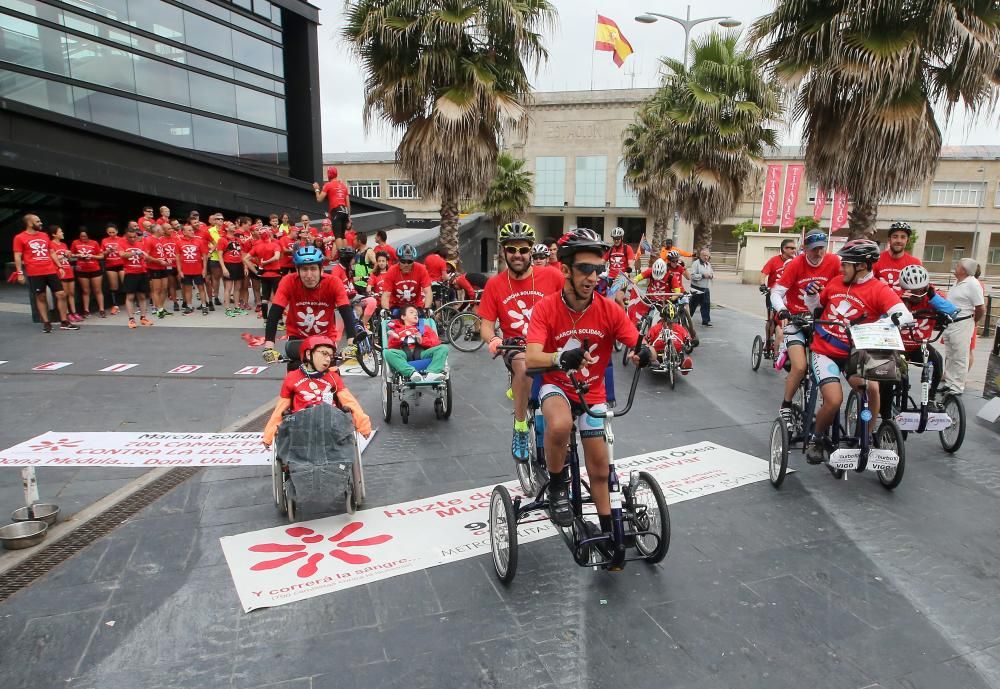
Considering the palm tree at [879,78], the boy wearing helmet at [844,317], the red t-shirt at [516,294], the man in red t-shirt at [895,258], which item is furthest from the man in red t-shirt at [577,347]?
the palm tree at [879,78]

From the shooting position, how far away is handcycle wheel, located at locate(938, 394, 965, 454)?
6.21m

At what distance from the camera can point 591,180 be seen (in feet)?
148

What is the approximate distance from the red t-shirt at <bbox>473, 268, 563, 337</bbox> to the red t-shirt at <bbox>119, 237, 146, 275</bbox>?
394 inches

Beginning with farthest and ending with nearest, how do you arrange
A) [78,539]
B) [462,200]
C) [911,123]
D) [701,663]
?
[462,200] < [911,123] < [78,539] < [701,663]

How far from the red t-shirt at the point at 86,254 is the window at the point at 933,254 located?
169ft

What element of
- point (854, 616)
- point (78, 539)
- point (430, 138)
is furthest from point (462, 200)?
A: point (854, 616)

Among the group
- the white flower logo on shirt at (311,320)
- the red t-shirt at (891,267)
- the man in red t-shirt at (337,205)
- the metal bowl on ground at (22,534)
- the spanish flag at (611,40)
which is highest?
the spanish flag at (611,40)

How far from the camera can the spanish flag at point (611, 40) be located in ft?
110

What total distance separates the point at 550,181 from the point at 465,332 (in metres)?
36.3

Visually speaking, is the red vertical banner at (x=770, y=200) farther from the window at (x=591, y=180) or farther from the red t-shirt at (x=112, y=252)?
the red t-shirt at (x=112, y=252)

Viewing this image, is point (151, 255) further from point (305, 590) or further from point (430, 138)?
point (305, 590)

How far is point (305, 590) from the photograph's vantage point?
3.79 metres

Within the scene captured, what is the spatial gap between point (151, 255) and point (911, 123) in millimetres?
14569

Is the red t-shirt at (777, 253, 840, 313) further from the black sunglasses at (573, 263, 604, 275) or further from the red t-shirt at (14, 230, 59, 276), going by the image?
the red t-shirt at (14, 230, 59, 276)
